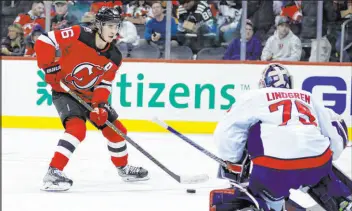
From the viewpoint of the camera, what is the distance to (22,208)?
12.6ft

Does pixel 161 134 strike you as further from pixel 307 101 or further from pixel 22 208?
pixel 307 101

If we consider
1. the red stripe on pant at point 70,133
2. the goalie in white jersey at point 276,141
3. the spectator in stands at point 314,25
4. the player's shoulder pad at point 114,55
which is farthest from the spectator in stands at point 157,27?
the goalie in white jersey at point 276,141

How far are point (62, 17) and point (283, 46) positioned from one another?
217 cm

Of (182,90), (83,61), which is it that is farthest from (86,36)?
(182,90)

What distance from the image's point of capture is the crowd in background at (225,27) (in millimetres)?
7449

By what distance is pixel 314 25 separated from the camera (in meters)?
7.47

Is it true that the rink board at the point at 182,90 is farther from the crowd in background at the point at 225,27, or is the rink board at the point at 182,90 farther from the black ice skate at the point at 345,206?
the black ice skate at the point at 345,206

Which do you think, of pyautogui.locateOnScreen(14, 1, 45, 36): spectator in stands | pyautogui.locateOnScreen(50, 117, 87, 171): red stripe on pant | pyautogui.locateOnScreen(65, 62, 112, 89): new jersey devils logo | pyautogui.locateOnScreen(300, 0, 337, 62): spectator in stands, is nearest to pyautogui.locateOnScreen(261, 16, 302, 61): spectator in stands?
pyautogui.locateOnScreen(300, 0, 337, 62): spectator in stands

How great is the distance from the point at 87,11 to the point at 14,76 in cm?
95

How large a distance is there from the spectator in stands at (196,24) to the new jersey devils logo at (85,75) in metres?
2.96

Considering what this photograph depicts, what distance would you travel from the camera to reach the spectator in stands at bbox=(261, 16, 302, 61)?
745 centimetres

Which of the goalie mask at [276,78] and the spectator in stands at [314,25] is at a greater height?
the goalie mask at [276,78]

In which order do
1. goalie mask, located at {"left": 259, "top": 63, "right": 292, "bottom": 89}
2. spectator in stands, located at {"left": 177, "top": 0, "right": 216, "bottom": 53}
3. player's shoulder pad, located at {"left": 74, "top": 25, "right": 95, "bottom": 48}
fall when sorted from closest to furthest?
goalie mask, located at {"left": 259, "top": 63, "right": 292, "bottom": 89}, player's shoulder pad, located at {"left": 74, "top": 25, "right": 95, "bottom": 48}, spectator in stands, located at {"left": 177, "top": 0, "right": 216, "bottom": 53}

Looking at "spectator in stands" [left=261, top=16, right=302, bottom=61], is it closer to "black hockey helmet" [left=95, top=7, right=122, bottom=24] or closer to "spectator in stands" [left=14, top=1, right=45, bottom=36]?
"spectator in stands" [left=14, top=1, right=45, bottom=36]
